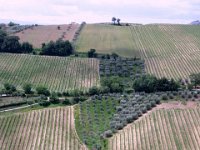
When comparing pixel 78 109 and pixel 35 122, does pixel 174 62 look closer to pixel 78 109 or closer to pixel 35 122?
pixel 78 109

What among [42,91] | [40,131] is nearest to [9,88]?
[42,91]

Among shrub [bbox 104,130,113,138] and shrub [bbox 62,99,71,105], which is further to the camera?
shrub [bbox 62,99,71,105]

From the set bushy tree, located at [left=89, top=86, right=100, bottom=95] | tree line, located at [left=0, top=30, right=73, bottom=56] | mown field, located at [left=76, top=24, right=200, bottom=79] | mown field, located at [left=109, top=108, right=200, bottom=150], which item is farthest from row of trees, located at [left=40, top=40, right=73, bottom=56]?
mown field, located at [left=109, top=108, right=200, bottom=150]

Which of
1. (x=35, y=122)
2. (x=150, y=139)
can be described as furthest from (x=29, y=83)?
(x=150, y=139)

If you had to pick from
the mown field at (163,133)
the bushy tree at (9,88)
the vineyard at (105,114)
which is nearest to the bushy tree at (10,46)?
the bushy tree at (9,88)

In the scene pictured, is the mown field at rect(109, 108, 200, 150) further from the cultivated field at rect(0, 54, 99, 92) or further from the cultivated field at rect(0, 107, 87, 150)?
the cultivated field at rect(0, 54, 99, 92)

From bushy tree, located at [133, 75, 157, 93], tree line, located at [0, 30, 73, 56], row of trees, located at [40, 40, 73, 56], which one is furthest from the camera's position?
tree line, located at [0, 30, 73, 56]

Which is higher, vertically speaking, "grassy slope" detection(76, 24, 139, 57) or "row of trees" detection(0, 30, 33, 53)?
"row of trees" detection(0, 30, 33, 53)
